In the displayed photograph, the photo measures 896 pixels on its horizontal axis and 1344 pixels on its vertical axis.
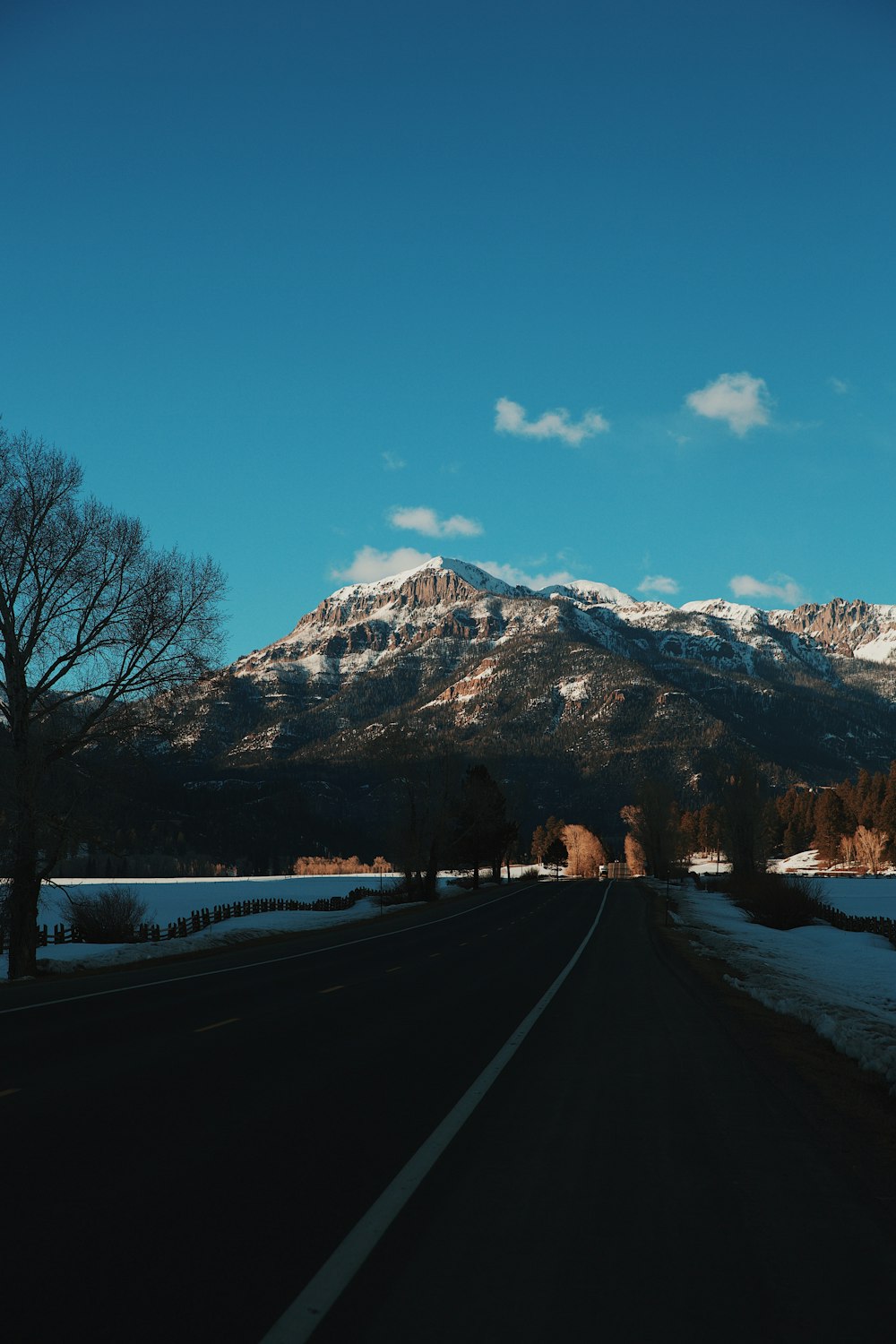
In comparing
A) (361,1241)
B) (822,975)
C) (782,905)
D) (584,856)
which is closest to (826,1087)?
(361,1241)

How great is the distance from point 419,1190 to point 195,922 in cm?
3629

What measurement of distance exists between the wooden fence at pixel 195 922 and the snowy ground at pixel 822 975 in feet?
58.6

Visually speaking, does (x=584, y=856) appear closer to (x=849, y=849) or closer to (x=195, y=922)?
(x=849, y=849)

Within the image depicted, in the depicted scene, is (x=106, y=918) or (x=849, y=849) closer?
(x=106, y=918)

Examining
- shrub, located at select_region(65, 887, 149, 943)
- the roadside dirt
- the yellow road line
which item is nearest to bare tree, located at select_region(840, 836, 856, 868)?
shrub, located at select_region(65, 887, 149, 943)

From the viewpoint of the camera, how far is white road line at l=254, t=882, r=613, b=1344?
13.0 ft

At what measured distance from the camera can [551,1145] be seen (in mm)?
7250

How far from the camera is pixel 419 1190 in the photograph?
5879mm

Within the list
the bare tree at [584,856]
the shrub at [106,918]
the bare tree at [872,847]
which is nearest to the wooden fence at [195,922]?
the shrub at [106,918]

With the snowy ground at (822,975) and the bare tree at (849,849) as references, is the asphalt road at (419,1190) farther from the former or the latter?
the bare tree at (849,849)

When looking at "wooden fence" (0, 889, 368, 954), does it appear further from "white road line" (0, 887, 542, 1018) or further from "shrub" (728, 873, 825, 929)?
"shrub" (728, 873, 825, 929)

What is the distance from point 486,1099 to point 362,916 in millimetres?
48510

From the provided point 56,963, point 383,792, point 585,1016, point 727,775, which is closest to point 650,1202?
point 585,1016

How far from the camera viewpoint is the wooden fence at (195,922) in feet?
108
